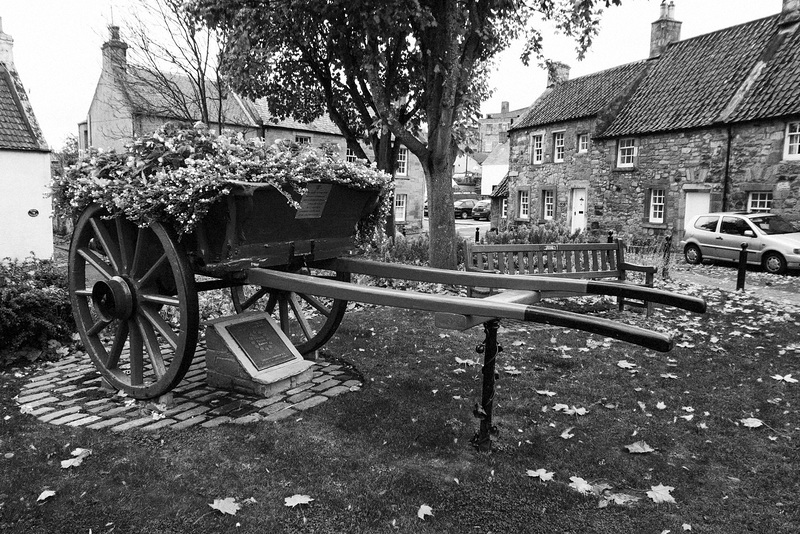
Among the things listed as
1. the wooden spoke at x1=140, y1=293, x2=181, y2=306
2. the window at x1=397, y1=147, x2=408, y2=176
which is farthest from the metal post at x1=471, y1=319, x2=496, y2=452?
the window at x1=397, y1=147, x2=408, y2=176

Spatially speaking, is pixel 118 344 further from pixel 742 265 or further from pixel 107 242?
pixel 742 265

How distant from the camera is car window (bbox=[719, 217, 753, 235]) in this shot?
50.5 feet

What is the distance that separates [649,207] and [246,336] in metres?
19.5

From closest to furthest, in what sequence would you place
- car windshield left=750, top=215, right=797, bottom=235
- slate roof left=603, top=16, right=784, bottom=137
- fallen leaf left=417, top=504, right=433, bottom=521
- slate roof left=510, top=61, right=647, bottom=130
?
fallen leaf left=417, top=504, right=433, bottom=521 → car windshield left=750, top=215, right=797, bottom=235 → slate roof left=603, top=16, right=784, bottom=137 → slate roof left=510, top=61, right=647, bottom=130

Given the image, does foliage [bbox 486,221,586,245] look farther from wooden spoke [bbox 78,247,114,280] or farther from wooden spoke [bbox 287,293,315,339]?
wooden spoke [bbox 78,247,114,280]

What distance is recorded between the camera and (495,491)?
3.18 metres

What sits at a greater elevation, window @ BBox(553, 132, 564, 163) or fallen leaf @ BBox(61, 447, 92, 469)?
window @ BBox(553, 132, 564, 163)

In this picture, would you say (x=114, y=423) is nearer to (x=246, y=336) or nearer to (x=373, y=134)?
(x=246, y=336)

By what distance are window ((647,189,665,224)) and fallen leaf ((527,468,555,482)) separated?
19370 mm

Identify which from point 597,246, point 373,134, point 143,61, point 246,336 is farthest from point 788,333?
point 143,61

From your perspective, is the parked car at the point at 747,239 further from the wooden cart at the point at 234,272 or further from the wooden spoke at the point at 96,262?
the wooden spoke at the point at 96,262

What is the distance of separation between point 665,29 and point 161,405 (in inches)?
976

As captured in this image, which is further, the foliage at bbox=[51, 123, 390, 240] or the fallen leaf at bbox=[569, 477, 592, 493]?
the foliage at bbox=[51, 123, 390, 240]

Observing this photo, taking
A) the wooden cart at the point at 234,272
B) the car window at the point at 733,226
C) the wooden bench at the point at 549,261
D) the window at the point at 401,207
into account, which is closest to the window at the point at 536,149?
the window at the point at 401,207
